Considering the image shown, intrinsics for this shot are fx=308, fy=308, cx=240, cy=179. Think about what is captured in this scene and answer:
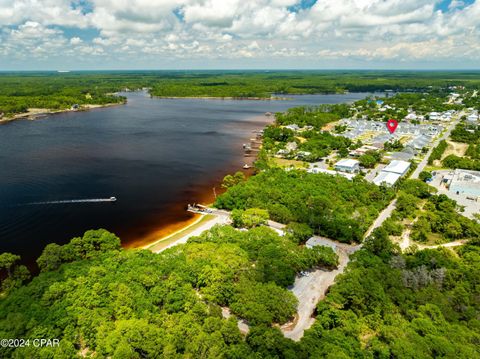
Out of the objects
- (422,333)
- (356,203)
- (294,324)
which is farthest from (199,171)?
(422,333)

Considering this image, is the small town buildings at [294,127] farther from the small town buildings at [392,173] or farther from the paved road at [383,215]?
the paved road at [383,215]

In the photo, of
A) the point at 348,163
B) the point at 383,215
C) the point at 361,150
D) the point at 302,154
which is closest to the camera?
the point at 383,215

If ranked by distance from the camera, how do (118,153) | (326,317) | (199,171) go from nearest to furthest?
(326,317) → (199,171) → (118,153)

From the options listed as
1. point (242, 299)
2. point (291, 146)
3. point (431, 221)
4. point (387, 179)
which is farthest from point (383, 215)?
point (291, 146)

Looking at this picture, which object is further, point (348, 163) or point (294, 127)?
point (294, 127)

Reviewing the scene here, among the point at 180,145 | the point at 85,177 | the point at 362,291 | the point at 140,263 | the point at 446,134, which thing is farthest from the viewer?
the point at 446,134

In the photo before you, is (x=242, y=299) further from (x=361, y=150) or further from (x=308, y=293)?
(x=361, y=150)

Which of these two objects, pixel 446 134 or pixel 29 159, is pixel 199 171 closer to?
pixel 29 159

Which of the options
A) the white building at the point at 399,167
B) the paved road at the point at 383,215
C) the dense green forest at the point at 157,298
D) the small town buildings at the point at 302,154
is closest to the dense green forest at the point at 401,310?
the dense green forest at the point at 157,298

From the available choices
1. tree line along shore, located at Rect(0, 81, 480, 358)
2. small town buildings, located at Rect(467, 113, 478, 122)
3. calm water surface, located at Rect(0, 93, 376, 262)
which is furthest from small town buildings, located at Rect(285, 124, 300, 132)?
tree line along shore, located at Rect(0, 81, 480, 358)
